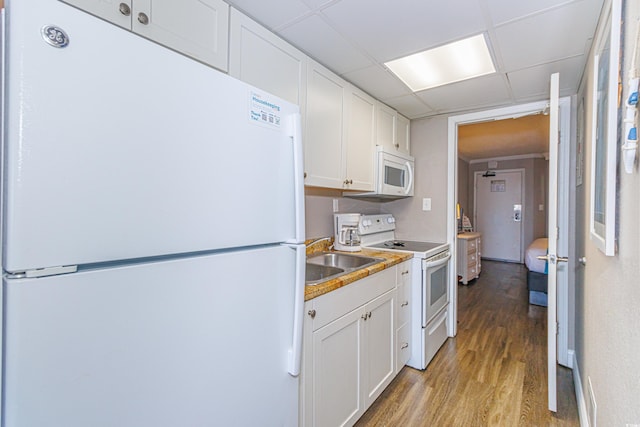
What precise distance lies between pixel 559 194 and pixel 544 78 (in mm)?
910

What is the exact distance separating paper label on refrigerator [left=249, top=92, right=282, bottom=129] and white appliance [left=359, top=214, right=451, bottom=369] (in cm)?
165

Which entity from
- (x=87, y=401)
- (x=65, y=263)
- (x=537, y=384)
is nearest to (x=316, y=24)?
(x=65, y=263)

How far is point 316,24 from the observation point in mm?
1550

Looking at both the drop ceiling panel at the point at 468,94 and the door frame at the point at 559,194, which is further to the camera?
the door frame at the point at 559,194

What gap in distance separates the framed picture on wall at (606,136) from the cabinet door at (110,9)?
160cm

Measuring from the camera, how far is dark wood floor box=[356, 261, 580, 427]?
1780 mm

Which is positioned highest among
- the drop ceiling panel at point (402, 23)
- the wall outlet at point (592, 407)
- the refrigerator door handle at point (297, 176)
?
the drop ceiling panel at point (402, 23)

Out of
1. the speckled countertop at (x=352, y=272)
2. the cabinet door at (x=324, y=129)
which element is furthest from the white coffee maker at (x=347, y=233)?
the cabinet door at (x=324, y=129)

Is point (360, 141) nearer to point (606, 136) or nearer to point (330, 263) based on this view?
point (330, 263)

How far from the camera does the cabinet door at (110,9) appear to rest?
0.97 m

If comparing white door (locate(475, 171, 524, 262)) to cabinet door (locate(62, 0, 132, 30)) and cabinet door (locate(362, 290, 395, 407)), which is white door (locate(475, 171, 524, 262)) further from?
cabinet door (locate(62, 0, 132, 30))

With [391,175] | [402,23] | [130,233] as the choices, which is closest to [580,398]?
[391,175]

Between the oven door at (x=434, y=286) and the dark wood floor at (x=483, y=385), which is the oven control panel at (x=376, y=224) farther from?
the dark wood floor at (x=483, y=385)

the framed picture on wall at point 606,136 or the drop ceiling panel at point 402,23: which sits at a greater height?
the drop ceiling panel at point 402,23
